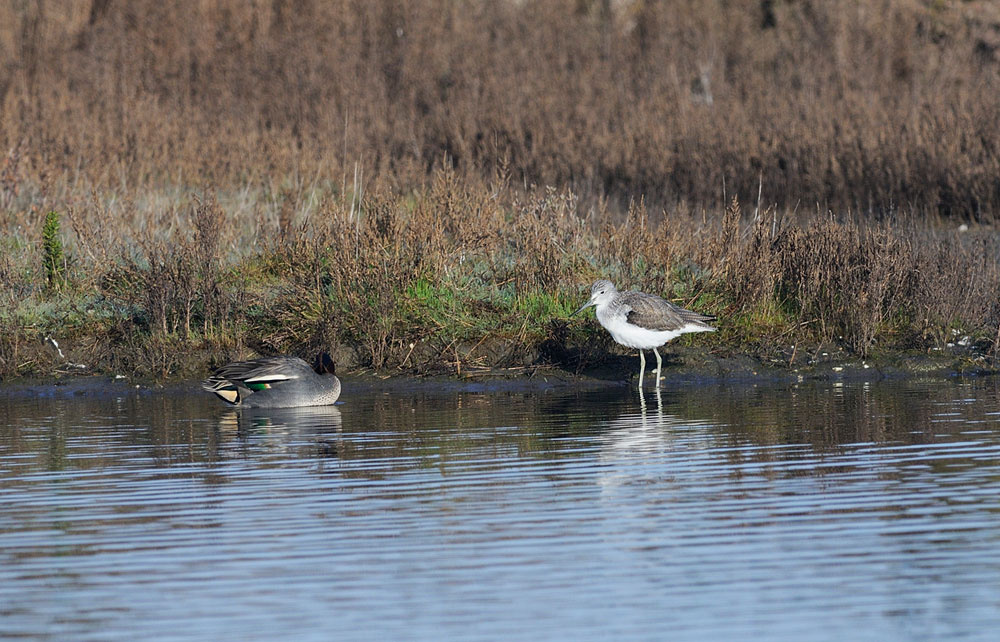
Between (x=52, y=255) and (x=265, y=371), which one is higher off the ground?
(x=52, y=255)

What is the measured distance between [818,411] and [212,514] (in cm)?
552

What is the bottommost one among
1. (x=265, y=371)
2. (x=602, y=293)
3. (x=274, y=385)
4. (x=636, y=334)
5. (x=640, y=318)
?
(x=274, y=385)

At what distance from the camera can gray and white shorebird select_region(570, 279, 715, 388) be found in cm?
1364

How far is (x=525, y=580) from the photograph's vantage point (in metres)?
6.62

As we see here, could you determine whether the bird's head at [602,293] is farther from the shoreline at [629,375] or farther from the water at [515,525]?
the water at [515,525]

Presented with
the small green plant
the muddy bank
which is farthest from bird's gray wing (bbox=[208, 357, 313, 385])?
the small green plant

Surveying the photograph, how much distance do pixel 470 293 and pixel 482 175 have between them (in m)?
6.11

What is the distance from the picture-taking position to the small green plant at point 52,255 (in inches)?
638

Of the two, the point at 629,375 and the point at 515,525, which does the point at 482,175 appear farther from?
the point at 515,525

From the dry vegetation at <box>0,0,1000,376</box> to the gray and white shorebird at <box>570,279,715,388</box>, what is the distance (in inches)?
41.7

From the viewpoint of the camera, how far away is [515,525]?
7719 millimetres

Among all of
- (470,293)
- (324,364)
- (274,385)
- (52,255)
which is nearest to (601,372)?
(470,293)

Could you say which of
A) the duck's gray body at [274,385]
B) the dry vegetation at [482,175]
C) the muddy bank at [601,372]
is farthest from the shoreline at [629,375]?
the duck's gray body at [274,385]

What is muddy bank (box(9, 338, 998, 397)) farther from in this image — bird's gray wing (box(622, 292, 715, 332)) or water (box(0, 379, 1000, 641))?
water (box(0, 379, 1000, 641))
